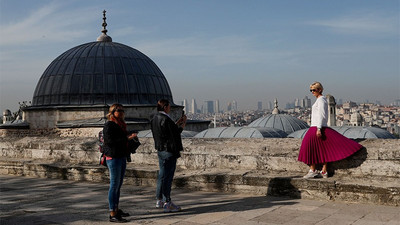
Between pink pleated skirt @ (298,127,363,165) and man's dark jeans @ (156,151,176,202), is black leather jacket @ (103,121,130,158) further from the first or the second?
pink pleated skirt @ (298,127,363,165)

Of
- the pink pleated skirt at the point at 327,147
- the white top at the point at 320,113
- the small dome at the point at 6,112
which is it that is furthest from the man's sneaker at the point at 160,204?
the small dome at the point at 6,112

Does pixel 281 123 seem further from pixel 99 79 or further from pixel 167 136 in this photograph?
pixel 167 136

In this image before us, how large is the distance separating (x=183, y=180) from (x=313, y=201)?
2308mm

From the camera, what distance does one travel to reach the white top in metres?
6.74

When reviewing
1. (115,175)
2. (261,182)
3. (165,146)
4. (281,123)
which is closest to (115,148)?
(115,175)

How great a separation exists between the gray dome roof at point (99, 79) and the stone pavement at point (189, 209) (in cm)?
2137

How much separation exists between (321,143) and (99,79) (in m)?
23.8

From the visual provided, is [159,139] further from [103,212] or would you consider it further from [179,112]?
[179,112]

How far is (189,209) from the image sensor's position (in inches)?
249

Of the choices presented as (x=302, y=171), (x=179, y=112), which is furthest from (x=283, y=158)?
(x=179, y=112)

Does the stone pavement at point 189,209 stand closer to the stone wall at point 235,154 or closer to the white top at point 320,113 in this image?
the stone wall at point 235,154

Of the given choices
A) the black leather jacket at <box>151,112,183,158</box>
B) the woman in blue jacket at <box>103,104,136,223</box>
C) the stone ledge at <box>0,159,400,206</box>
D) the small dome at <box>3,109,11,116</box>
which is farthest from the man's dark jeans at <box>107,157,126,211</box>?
the small dome at <box>3,109,11,116</box>

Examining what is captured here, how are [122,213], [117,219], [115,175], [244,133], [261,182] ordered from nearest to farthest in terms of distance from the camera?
[117,219], [122,213], [115,175], [261,182], [244,133]

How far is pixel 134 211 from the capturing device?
6.27 meters
